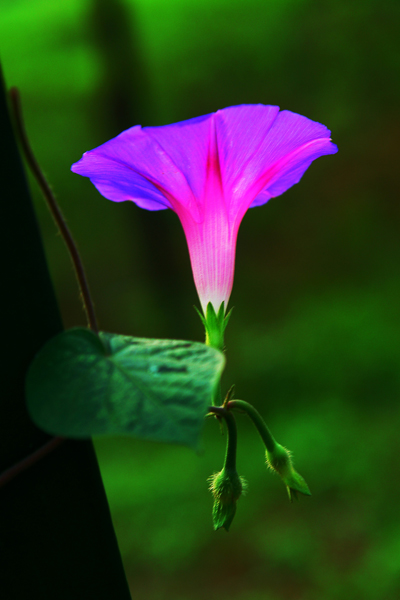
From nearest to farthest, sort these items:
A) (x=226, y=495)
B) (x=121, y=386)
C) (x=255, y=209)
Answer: (x=121, y=386)
(x=226, y=495)
(x=255, y=209)

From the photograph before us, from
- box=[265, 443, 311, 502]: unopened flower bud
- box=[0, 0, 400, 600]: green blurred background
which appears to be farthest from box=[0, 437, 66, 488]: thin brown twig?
box=[0, 0, 400, 600]: green blurred background

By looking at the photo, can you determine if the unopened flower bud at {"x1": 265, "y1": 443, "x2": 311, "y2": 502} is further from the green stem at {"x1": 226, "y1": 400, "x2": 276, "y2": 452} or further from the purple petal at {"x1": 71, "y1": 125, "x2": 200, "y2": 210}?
the purple petal at {"x1": 71, "y1": 125, "x2": 200, "y2": 210}

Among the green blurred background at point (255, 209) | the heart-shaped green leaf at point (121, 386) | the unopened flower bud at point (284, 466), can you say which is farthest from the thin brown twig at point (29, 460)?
the green blurred background at point (255, 209)

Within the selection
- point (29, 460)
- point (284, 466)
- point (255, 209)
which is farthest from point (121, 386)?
point (255, 209)

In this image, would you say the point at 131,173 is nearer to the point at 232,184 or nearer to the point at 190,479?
the point at 232,184

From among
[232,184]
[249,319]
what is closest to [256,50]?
[249,319]

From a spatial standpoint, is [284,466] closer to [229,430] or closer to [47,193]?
[229,430]

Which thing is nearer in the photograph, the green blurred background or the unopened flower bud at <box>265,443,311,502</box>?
the unopened flower bud at <box>265,443,311,502</box>

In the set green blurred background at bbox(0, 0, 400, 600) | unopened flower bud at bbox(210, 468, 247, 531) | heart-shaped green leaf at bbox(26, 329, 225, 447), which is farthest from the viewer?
green blurred background at bbox(0, 0, 400, 600)
